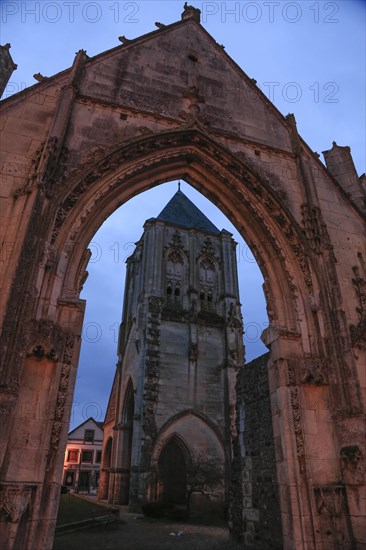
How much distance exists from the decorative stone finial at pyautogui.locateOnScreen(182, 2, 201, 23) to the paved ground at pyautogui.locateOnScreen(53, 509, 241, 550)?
12.7m

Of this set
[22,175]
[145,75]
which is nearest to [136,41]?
[145,75]

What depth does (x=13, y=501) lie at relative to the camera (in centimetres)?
382

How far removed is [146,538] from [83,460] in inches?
1388

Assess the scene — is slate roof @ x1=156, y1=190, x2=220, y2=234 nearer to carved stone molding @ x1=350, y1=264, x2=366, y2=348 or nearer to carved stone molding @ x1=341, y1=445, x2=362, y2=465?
carved stone molding @ x1=350, y1=264, x2=366, y2=348

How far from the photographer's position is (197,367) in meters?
21.9

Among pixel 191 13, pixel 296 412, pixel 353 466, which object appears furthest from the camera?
pixel 191 13

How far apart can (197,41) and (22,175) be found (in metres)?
5.89

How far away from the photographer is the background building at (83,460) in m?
41.0

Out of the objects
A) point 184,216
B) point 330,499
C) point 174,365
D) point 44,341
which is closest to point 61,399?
point 44,341

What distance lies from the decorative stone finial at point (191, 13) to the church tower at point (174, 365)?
1538cm

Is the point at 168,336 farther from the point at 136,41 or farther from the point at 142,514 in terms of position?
the point at 136,41

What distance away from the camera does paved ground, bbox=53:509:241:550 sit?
9.27 meters

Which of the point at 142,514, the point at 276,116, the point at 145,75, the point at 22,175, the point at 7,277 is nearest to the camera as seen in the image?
the point at 7,277

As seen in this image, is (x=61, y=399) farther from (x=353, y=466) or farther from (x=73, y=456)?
(x=73, y=456)
